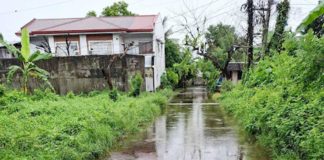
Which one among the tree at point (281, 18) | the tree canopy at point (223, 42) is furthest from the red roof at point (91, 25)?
the tree at point (281, 18)

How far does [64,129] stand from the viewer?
7242mm

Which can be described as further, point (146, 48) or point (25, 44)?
point (146, 48)

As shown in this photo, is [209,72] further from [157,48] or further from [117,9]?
[117,9]

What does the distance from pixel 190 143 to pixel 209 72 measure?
77.7 ft

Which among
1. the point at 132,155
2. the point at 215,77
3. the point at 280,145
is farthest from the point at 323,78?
the point at 215,77

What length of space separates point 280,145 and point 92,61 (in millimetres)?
12525

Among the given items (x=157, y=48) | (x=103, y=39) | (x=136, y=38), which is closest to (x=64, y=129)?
(x=103, y=39)

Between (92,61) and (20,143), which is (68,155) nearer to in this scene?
(20,143)

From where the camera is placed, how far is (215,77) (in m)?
28.0

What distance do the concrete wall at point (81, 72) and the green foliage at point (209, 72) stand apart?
35.3 feet

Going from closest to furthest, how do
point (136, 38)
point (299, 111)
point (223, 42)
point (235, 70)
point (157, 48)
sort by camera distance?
point (299, 111) → point (136, 38) → point (157, 48) → point (235, 70) → point (223, 42)

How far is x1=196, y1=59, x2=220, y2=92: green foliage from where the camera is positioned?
27.5m

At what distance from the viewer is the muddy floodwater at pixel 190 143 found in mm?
7496

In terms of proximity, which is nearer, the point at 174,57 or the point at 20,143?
the point at 20,143
